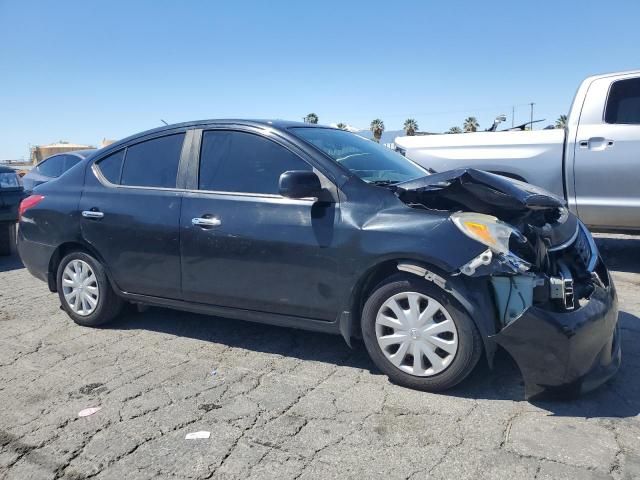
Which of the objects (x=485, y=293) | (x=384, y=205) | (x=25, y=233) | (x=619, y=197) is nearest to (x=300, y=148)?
(x=384, y=205)

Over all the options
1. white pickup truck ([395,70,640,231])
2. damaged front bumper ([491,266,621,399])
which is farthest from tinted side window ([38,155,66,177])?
damaged front bumper ([491,266,621,399])

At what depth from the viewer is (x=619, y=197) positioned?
18.9 feet

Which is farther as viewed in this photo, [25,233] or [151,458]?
[25,233]

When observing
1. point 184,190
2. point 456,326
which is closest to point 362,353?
point 456,326

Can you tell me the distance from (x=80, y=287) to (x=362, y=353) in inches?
96.2

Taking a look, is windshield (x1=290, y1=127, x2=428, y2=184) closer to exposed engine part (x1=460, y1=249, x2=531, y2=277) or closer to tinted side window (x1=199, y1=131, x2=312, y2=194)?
tinted side window (x1=199, y1=131, x2=312, y2=194)

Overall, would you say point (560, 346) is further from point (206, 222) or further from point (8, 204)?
point (8, 204)

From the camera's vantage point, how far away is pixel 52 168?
10219mm

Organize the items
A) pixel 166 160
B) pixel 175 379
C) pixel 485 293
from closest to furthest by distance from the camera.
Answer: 1. pixel 485 293
2. pixel 175 379
3. pixel 166 160

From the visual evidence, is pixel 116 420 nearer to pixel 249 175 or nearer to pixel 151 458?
pixel 151 458

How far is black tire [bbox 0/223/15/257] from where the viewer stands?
809 centimetres

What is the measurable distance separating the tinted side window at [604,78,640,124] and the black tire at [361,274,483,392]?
12.8 ft

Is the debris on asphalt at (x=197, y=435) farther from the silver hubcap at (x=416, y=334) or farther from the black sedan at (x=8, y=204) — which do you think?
the black sedan at (x=8, y=204)

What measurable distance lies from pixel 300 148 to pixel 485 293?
1.54 meters
